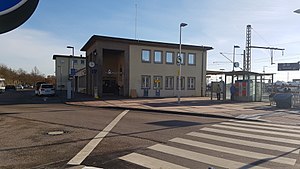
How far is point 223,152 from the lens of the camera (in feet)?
23.5

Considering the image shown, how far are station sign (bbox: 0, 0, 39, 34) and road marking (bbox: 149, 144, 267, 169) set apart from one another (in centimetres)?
507

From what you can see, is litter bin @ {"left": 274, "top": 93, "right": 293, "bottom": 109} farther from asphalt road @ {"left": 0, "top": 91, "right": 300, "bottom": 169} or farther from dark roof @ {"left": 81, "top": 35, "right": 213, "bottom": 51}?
dark roof @ {"left": 81, "top": 35, "right": 213, "bottom": 51}

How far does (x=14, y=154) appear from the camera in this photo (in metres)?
6.89

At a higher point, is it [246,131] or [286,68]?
[286,68]

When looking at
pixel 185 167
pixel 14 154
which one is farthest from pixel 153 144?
pixel 14 154

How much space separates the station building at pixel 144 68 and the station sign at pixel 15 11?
29.2 metres

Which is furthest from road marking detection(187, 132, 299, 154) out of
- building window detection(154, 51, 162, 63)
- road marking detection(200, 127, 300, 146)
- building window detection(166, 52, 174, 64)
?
building window detection(166, 52, 174, 64)

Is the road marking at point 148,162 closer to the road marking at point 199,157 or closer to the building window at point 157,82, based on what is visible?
the road marking at point 199,157

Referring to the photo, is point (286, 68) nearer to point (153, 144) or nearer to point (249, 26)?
point (153, 144)

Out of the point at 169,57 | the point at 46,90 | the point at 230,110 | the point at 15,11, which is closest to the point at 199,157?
the point at 15,11

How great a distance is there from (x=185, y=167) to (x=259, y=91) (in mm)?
25236

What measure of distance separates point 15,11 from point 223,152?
6.29m

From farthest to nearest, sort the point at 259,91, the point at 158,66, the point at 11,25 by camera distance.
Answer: the point at 158,66
the point at 259,91
the point at 11,25

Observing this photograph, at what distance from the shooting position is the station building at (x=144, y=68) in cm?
3369
